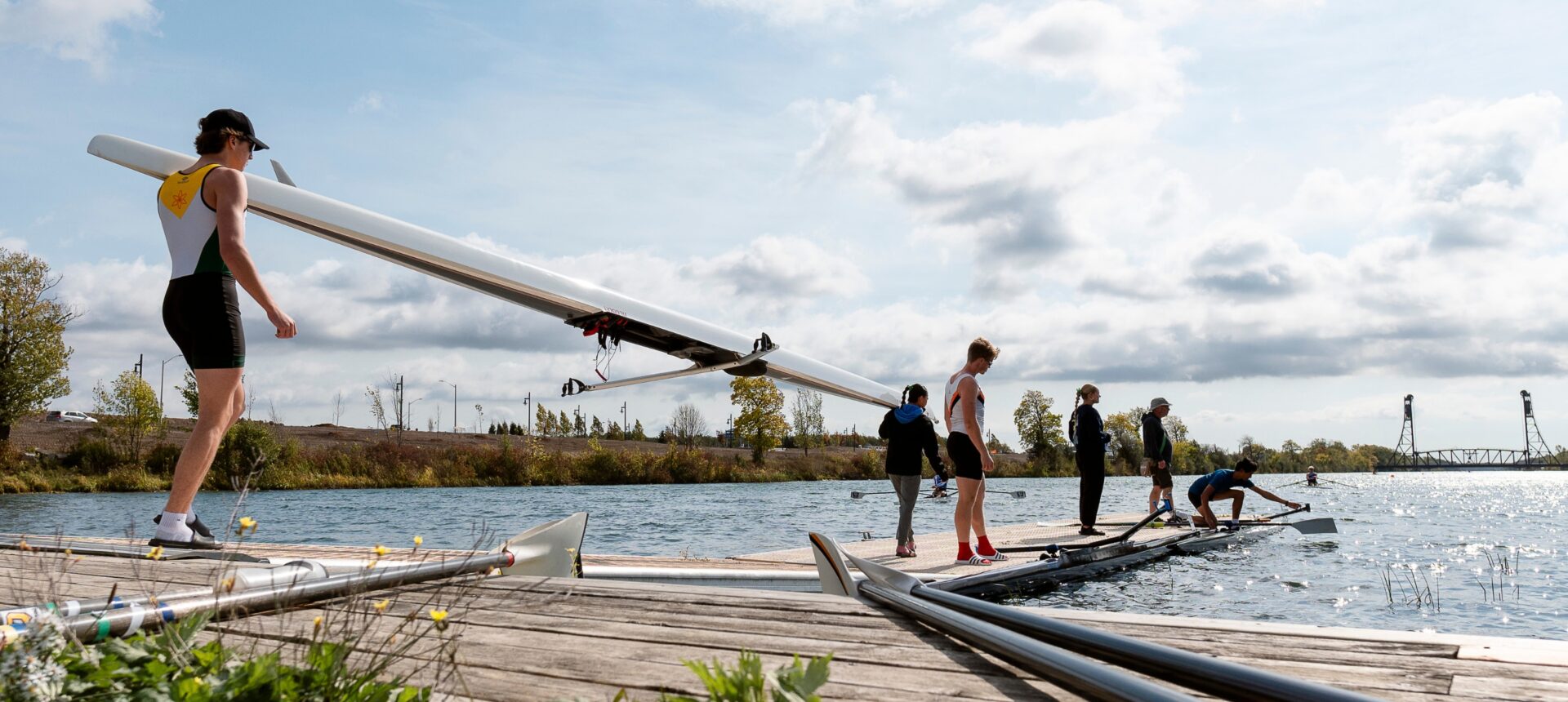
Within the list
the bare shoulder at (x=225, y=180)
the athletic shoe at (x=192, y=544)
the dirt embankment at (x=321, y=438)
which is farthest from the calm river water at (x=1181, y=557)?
the dirt embankment at (x=321, y=438)

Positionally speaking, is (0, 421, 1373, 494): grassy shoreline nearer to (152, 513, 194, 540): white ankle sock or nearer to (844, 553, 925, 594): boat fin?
(152, 513, 194, 540): white ankle sock

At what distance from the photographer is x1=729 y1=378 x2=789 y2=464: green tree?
6397 centimetres

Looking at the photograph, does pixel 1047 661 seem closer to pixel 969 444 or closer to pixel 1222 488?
pixel 969 444

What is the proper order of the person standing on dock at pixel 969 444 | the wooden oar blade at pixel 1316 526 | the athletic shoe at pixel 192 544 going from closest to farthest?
1. the athletic shoe at pixel 192 544
2. the person standing on dock at pixel 969 444
3. the wooden oar blade at pixel 1316 526

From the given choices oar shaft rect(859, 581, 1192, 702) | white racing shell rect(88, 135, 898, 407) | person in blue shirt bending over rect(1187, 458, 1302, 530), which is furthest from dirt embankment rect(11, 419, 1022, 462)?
oar shaft rect(859, 581, 1192, 702)

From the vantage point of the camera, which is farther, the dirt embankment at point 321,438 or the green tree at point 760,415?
the green tree at point 760,415

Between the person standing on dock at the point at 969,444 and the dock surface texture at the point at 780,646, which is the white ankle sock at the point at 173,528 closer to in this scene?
the dock surface texture at the point at 780,646

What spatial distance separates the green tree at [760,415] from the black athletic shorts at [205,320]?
193ft

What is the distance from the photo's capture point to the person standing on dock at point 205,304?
437 centimetres

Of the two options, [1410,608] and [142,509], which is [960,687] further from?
[142,509]

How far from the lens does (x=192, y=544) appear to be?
4387mm

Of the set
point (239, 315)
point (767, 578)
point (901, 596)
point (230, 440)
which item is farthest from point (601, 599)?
point (230, 440)

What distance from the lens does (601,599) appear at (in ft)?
9.85

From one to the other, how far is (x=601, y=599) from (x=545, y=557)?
53.3 inches
